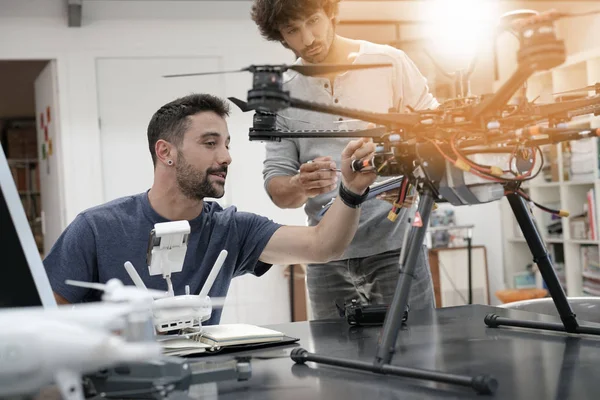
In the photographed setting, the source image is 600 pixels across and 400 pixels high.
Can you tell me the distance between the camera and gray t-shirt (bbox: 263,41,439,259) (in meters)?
1.96

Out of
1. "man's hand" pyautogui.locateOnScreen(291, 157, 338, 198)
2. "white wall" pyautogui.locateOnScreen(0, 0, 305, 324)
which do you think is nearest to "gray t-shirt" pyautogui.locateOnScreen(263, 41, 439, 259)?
"man's hand" pyautogui.locateOnScreen(291, 157, 338, 198)

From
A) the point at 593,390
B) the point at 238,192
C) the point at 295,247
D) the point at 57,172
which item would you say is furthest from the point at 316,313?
the point at 57,172

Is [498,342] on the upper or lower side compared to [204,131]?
lower

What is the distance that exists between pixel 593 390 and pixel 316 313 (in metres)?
1.21

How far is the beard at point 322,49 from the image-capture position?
6.16ft

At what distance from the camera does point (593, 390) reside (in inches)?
36.1

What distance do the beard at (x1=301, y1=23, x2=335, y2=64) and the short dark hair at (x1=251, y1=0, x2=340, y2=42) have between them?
2.8 inches

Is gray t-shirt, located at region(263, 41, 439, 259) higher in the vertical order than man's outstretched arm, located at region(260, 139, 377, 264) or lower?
higher

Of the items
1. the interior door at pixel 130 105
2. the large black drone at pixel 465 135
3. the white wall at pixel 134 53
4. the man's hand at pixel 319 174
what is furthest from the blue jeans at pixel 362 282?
the interior door at pixel 130 105

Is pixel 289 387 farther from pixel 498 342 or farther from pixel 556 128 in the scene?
pixel 556 128

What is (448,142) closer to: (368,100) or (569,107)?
(569,107)

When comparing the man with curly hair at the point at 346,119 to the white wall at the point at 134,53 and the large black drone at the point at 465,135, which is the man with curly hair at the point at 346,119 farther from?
the white wall at the point at 134,53

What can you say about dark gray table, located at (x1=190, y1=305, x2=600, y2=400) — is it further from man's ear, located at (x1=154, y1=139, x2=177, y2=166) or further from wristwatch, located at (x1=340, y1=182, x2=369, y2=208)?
man's ear, located at (x1=154, y1=139, x2=177, y2=166)

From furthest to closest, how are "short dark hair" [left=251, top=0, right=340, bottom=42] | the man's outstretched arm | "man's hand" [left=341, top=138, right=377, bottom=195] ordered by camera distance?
"short dark hair" [left=251, top=0, right=340, bottom=42] < the man's outstretched arm < "man's hand" [left=341, top=138, right=377, bottom=195]
